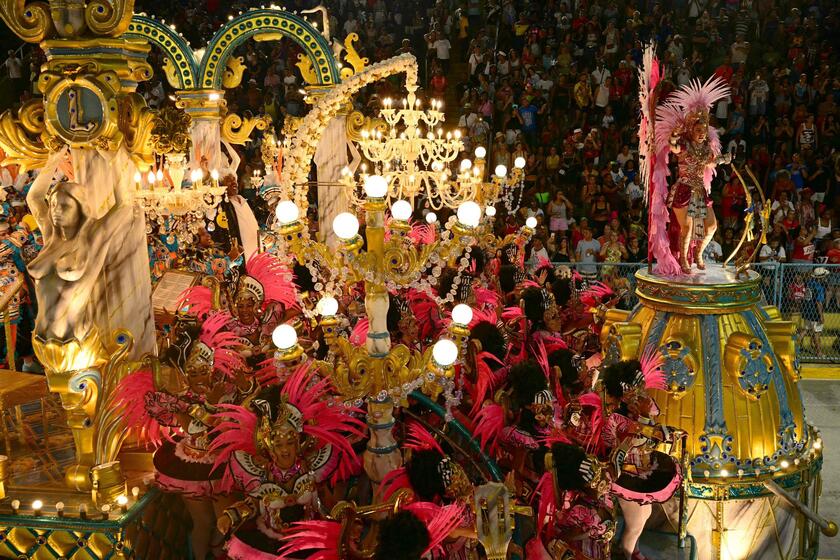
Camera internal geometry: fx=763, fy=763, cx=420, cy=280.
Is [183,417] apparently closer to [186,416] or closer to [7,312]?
[186,416]

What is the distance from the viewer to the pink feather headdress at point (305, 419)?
4109 millimetres

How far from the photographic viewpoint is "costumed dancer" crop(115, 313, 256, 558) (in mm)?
4414

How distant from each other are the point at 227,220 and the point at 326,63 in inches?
→ 102

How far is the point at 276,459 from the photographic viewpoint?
3922 mm

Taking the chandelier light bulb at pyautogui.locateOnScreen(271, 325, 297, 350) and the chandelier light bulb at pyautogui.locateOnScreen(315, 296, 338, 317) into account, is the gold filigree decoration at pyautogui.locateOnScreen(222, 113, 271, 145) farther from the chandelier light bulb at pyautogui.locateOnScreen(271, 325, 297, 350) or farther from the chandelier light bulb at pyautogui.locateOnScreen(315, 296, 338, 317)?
the chandelier light bulb at pyautogui.locateOnScreen(271, 325, 297, 350)

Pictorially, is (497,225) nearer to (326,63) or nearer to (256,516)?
(326,63)

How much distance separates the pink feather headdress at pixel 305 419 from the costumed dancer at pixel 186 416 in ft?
0.56

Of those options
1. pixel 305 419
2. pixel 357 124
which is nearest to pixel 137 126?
pixel 305 419

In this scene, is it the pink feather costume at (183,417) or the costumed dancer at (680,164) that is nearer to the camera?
the pink feather costume at (183,417)

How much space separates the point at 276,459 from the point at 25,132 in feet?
7.83

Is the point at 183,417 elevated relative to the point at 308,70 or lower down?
lower down

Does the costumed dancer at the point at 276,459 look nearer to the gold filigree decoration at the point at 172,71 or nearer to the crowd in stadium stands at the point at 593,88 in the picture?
the gold filigree decoration at the point at 172,71

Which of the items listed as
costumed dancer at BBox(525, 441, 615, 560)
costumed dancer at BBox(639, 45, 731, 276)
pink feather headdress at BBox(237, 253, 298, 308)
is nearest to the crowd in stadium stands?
costumed dancer at BBox(639, 45, 731, 276)

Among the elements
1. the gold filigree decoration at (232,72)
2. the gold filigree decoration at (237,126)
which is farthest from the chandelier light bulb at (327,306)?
the gold filigree decoration at (237,126)
